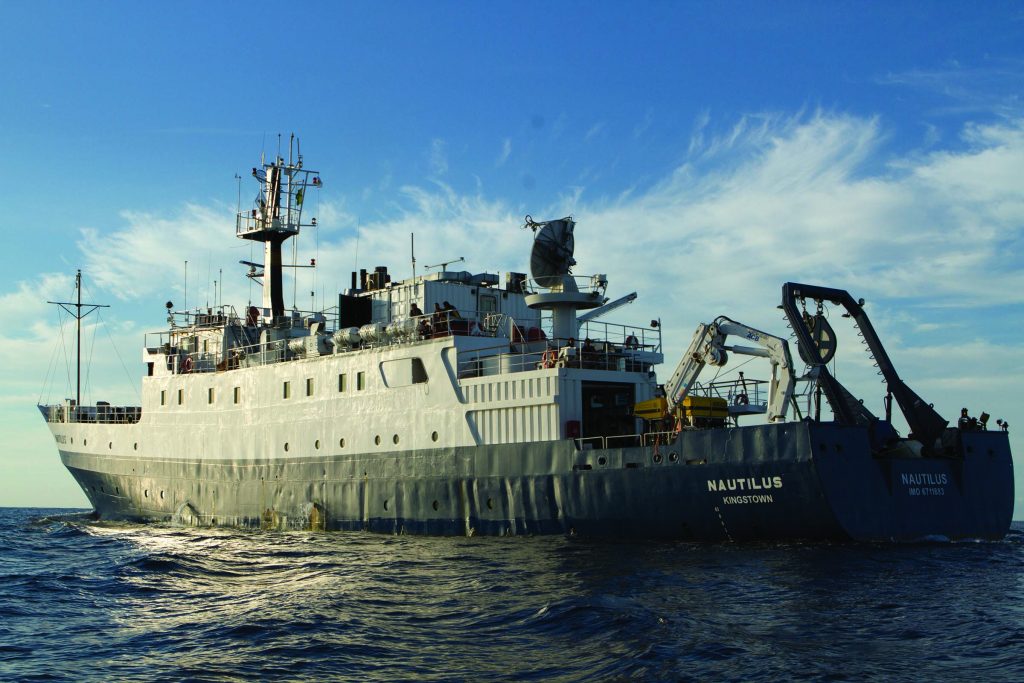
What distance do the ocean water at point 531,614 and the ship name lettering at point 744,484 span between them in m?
1.38

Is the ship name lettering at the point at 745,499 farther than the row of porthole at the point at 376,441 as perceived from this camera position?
No

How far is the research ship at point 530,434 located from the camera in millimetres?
22938

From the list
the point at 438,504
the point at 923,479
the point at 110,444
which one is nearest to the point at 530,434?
the point at 438,504

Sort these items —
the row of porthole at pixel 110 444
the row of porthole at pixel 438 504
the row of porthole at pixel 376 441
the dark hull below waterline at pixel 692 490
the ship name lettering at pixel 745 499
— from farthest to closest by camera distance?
1. the row of porthole at pixel 110 444
2. the row of porthole at pixel 376 441
3. the row of porthole at pixel 438 504
4. the ship name lettering at pixel 745 499
5. the dark hull below waterline at pixel 692 490

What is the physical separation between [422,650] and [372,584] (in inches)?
244

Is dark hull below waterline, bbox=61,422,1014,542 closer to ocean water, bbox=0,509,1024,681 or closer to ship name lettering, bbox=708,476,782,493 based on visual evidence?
ship name lettering, bbox=708,476,782,493

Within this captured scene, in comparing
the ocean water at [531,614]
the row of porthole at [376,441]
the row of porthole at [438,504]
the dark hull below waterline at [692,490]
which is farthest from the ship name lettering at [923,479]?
the row of porthole at [376,441]

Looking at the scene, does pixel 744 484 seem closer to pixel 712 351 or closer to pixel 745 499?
pixel 745 499

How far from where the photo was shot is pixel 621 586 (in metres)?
18.0

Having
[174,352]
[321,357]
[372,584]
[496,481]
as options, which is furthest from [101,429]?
[372,584]

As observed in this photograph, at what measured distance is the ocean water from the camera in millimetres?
12648

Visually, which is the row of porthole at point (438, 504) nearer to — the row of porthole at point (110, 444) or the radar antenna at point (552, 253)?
the radar antenna at point (552, 253)

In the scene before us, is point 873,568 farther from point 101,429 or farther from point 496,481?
point 101,429

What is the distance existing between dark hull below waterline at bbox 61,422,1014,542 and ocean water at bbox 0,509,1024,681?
714mm
